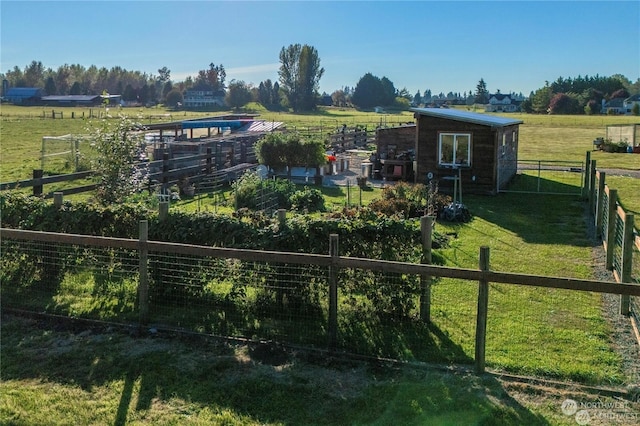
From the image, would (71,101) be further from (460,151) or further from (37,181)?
(37,181)

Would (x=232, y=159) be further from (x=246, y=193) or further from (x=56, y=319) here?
(x=56, y=319)

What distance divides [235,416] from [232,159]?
850 inches

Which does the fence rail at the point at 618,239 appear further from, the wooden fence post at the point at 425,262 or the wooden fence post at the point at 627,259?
the wooden fence post at the point at 425,262

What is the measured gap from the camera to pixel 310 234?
7535 millimetres

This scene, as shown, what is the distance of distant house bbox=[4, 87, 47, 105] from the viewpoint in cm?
12812

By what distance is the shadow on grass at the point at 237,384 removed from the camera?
17.4 ft

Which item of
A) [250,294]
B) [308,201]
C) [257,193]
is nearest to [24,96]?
[257,193]

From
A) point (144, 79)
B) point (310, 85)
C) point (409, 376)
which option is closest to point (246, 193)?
point (409, 376)

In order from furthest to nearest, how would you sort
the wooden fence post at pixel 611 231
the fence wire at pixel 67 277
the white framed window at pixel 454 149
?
the white framed window at pixel 454 149 → the wooden fence post at pixel 611 231 → the fence wire at pixel 67 277

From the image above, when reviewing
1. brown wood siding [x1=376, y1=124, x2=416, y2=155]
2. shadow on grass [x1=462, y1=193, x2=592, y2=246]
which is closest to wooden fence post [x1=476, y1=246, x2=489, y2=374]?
shadow on grass [x1=462, y1=193, x2=592, y2=246]

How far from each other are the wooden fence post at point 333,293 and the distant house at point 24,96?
138 meters

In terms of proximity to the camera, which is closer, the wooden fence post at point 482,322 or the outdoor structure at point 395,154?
the wooden fence post at point 482,322

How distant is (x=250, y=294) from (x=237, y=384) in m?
2.00

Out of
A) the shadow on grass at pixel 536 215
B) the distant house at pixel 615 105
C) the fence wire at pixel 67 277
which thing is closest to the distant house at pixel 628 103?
the distant house at pixel 615 105
